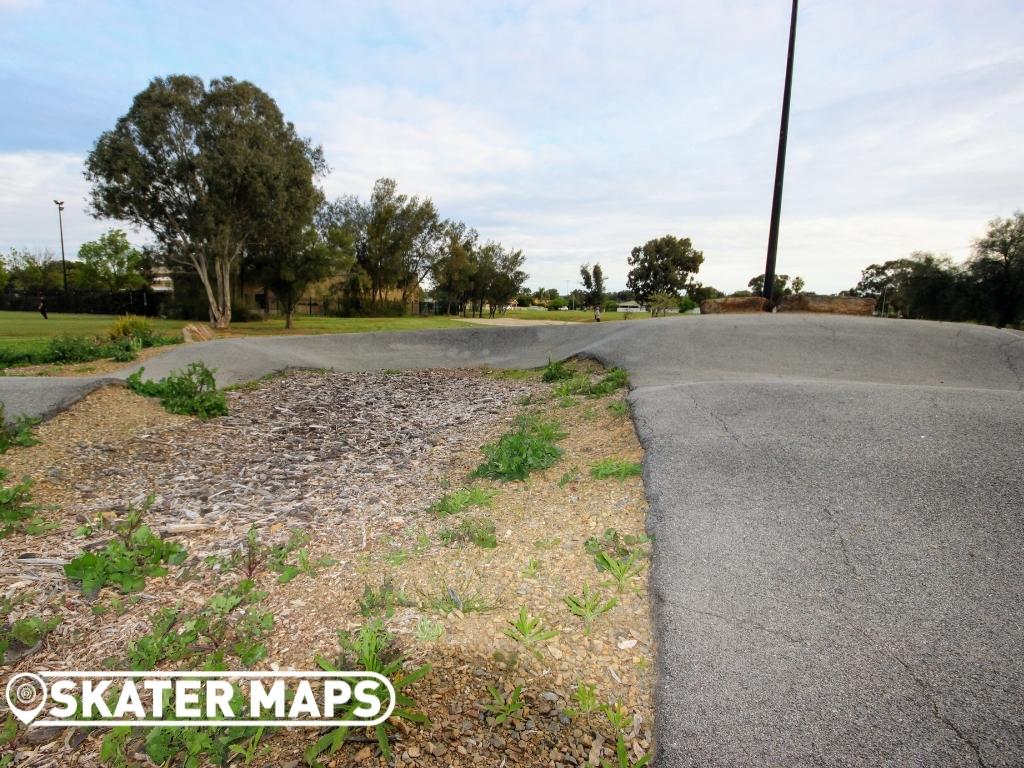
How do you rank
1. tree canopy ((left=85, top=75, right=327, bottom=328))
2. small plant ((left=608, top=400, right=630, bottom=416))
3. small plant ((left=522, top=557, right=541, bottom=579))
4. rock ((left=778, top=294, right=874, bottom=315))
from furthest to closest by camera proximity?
tree canopy ((left=85, top=75, right=327, bottom=328)) < rock ((left=778, top=294, right=874, bottom=315)) < small plant ((left=608, top=400, right=630, bottom=416)) < small plant ((left=522, top=557, right=541, bottom=579))

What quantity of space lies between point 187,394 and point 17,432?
193 cm

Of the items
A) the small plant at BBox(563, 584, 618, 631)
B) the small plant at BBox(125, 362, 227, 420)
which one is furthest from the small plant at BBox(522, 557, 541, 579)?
the small plant at BBox(125, 362, 227, 420)

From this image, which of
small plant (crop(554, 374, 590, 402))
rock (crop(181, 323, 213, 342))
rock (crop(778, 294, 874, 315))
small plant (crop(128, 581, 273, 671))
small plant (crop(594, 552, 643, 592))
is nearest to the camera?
small plant (crop(128, 581, 273, 671))

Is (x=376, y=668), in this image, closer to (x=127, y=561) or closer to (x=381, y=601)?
(x=381, y=601)

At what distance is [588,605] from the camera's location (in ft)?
8.30

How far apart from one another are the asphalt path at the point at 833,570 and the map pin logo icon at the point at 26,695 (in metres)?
2.48

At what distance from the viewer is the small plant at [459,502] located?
3.75m

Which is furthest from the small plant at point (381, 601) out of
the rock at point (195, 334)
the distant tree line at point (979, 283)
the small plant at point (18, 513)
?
the distant tree line at point (979, 283)

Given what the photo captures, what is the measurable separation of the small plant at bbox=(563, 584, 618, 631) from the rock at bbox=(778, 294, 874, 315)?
12058 mm

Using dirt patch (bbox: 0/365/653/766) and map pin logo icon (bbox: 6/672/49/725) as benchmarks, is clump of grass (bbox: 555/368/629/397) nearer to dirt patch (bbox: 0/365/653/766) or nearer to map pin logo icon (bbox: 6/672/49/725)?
dirt patch (bbox: 0/365/653/766)

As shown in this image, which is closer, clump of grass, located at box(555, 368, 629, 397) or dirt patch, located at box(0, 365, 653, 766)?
dirt patch, located at box(0, 365, 653, 766)

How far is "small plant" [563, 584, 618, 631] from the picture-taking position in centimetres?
247

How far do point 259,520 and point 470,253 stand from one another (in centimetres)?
4396

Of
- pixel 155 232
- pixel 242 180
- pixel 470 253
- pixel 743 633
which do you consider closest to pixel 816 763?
pixel 743 633
